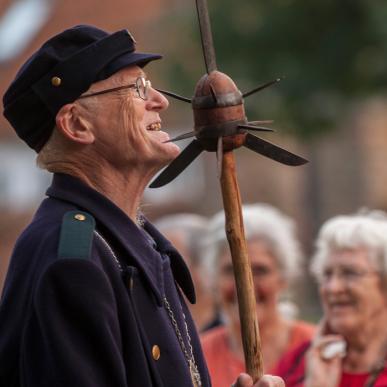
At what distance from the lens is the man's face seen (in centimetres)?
396

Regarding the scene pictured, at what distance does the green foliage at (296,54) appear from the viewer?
16.7 metres

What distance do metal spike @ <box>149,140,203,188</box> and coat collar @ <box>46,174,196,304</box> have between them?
242 mm

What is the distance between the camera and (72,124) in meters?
3.96

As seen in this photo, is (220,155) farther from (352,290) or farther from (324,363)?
(352,290)

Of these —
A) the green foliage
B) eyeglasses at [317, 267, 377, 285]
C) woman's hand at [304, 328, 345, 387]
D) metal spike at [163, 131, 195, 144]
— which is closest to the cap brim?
metal spike at [163, 131, 195, 144]

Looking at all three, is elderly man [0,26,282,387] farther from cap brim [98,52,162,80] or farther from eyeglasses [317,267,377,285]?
eyeglasses [317,267,377,285]

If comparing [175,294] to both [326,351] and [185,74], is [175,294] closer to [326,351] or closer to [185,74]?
[326,351]

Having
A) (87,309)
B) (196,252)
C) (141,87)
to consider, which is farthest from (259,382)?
(196,252)

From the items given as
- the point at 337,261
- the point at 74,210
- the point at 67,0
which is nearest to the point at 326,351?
the point at 337,261

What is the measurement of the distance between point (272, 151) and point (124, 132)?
0.44m

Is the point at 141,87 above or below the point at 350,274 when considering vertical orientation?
above

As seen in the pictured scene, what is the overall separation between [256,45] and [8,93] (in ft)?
43.1

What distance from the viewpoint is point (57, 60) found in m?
3.94

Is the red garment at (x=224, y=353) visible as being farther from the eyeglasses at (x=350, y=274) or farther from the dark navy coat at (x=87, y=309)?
the dark navy coat at (x=87, y=309)
